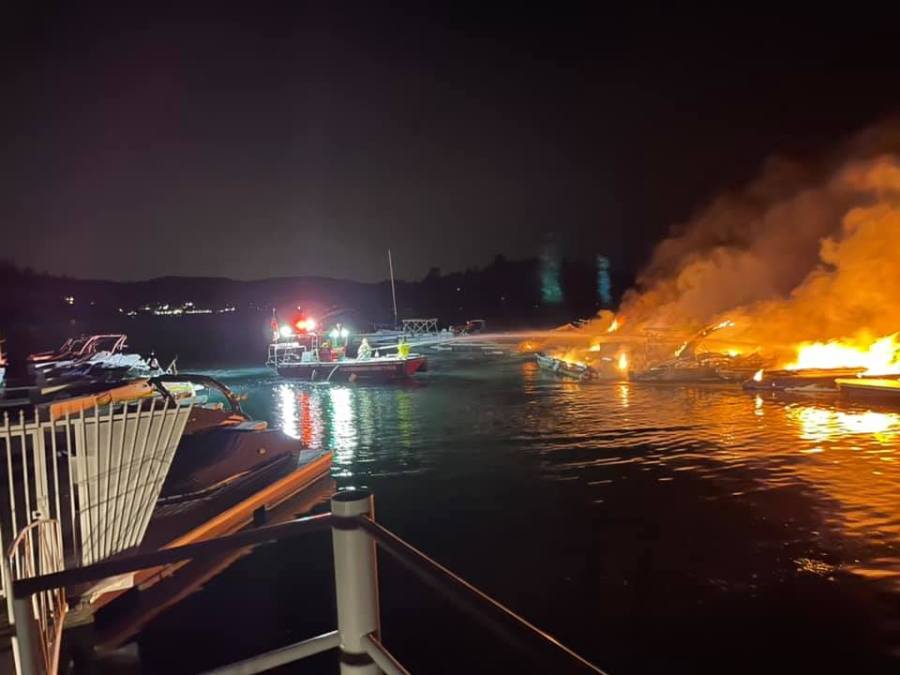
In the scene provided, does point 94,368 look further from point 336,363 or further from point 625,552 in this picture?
point 625,552

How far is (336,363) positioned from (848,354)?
20.6 meters

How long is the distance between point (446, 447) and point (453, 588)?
13354 millimetres

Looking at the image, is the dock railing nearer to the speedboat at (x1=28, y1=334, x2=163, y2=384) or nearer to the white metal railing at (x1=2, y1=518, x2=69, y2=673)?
the white metal railing at (x1=2, y1=518, x2=69, y2=673)

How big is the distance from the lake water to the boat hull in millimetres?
13246

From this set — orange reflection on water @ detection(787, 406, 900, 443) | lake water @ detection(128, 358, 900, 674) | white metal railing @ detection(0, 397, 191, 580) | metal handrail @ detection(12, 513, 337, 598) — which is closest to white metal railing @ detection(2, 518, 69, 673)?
white metal railing @ detection(0, 397, 191, 580)

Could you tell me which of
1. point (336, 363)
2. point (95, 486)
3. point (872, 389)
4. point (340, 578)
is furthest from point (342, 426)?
point (340, 578)

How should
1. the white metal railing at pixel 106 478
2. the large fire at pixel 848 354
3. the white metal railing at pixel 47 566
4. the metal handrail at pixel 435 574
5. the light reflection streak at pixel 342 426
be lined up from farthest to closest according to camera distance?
the large fire at pixel 848 354 < the light reflection streak at pixel 342 426 < the white metal railing at pixel 106 478 < the white metal railing at pixel 47 566 < the metal handrail at pixel 435 574

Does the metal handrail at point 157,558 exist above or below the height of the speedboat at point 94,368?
below

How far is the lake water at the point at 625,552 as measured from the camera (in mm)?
6375

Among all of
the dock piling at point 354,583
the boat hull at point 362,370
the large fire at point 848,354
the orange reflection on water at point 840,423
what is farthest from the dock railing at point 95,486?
the boat hull at point 362,370

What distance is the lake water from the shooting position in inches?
251

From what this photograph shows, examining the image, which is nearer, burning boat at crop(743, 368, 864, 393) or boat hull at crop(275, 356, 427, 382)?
burning boat at crop(743, 368, 864, 393)

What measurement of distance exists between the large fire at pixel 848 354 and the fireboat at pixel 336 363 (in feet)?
50.8

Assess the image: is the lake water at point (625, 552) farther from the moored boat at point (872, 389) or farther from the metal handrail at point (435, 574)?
the moored boat at point (872, 389)
